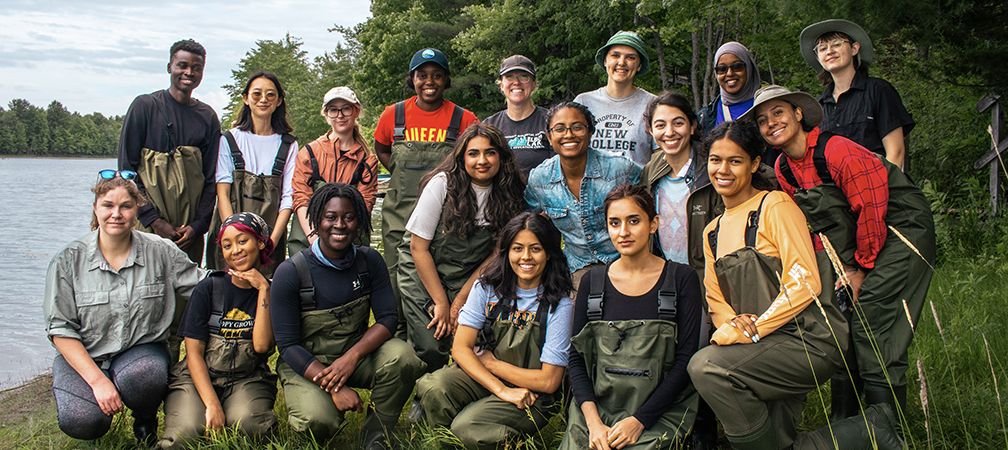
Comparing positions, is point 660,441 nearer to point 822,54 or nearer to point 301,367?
point 301,367

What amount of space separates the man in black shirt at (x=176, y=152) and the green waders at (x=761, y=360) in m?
3.87

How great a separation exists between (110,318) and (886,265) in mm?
4396

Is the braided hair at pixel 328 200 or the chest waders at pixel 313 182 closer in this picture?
the braided hair at pixel 328 200

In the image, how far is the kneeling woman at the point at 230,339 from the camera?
4672mm

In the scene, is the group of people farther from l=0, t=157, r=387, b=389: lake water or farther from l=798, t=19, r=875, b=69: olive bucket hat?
l=0, t=157, r=387, b=389: lake water

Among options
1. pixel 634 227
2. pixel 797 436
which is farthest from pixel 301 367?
pixel 797 436

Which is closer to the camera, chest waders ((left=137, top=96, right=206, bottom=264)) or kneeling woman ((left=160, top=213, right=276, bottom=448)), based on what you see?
kneeling woman ((left=160, top=213, right=276, bottom=448))

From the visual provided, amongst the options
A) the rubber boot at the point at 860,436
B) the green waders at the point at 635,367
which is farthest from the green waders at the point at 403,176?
the rubber boot at the point at 860,436

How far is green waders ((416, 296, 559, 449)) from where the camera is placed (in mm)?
4336

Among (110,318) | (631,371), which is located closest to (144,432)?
(110,318)

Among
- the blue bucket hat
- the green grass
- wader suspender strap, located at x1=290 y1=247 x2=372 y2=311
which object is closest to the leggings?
the green grass

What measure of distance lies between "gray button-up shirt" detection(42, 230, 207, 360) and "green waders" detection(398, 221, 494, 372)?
149 centimetres

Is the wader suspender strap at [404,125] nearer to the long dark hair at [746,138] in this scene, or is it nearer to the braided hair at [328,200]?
the braided hair at [328,200]

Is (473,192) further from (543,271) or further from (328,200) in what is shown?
(328,200)
